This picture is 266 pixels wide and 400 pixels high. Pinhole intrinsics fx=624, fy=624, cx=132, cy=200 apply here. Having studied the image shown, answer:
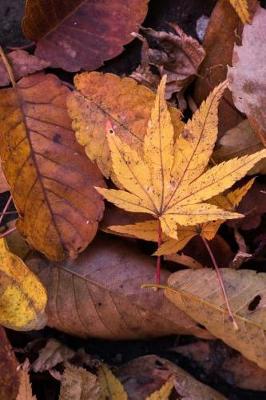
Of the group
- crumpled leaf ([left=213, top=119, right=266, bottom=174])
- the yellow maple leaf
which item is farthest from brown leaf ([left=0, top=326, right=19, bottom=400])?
the yellow maple leaf

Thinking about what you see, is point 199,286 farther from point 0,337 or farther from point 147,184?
point 0,337

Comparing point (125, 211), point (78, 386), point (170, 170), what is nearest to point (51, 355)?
point (78, 386)

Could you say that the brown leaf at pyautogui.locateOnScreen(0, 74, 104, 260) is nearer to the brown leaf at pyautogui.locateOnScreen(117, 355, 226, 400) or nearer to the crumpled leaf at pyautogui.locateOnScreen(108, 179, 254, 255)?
the crumpled leaf at pyautogui.locateOnScreen(108, 179, 254, 255)

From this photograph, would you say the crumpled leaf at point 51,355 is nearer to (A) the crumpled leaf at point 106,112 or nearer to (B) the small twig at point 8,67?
(A) the crumpled leaf at point 106,112

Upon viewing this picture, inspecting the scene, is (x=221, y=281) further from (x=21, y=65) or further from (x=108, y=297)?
(x=21, y=65)

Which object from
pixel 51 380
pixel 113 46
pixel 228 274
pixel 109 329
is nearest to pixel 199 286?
pixel 228 274

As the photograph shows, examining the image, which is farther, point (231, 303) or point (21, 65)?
point (21, 65)
